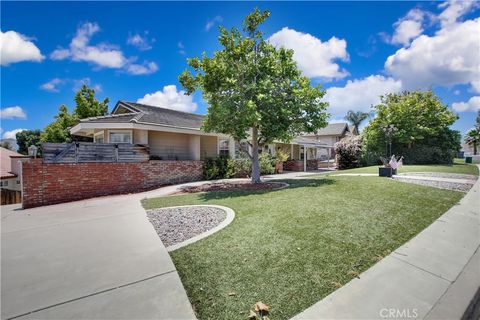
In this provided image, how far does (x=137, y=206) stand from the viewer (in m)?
7.70

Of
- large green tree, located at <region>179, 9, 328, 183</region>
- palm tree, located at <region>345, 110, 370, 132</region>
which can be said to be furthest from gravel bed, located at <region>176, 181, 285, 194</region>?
palm tree, located at <region>345, 110, 370, 132</region>

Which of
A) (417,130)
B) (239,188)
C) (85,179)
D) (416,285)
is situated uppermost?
(417,130)

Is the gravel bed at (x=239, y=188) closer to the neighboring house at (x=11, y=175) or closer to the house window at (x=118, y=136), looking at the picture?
the house window at (x=118, y=136)

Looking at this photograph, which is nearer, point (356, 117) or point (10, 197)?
point (10, 197)

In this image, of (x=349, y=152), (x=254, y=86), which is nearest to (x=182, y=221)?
(x=254, y=86)

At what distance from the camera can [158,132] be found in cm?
1455

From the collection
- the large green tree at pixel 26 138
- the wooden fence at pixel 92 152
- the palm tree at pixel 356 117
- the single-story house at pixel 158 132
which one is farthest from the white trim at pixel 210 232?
the large green tree at pixel 26 138

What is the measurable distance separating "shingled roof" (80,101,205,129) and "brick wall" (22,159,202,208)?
9.26 ft

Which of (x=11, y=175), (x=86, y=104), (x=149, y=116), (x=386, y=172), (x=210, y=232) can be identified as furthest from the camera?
(x=86, y=104)

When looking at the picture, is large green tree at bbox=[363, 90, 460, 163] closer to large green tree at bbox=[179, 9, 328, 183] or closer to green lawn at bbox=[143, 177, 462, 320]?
large green tree at bbox=[179, 9, 328, 183]

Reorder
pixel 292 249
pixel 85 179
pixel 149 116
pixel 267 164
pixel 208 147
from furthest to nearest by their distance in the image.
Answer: pixel 267 164 → pixel 208 147 → pixel 149 116 → pixel 85 179 → pixel 292 249

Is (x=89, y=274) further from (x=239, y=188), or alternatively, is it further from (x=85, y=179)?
(x=85, y=179)

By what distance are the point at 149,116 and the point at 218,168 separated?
215 inches

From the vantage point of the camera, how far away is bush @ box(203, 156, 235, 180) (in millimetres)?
14695
